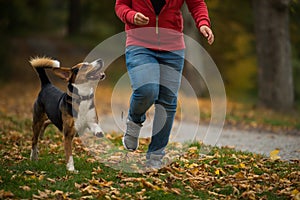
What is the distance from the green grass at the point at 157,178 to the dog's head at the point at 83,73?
116 centimetres

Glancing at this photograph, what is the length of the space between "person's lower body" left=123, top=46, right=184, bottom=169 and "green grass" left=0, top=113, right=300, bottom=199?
429mm

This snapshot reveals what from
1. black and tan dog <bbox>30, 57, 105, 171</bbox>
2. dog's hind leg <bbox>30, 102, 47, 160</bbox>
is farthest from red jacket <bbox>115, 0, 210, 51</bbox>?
dog's hind leg <bbox>30, 102, 47, 160</bbox>

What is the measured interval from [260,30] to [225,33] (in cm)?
620

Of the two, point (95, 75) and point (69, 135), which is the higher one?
point (95, 75)

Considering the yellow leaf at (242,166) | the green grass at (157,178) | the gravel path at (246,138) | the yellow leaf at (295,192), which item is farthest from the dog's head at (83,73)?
the yellow leaf at (295,192)

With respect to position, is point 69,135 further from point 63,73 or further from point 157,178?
point 157,178

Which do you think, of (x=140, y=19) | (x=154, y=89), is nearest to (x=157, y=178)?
(x=154, y=89)

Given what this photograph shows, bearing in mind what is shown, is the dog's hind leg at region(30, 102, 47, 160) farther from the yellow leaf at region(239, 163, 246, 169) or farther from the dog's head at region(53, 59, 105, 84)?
the yellow leaf at region(239, 163, 246, 169)

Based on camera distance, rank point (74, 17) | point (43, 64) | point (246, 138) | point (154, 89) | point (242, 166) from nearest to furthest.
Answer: point (154, 89) < point (242, 166) < point (43, 64) < point (246, 138) < point (74, 17)

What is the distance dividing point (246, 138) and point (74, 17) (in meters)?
23.4

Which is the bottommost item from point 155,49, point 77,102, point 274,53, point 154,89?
point 77,102

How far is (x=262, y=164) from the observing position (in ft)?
22.0

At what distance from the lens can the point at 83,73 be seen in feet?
20.1

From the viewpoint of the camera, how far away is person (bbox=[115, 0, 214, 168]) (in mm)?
5711
